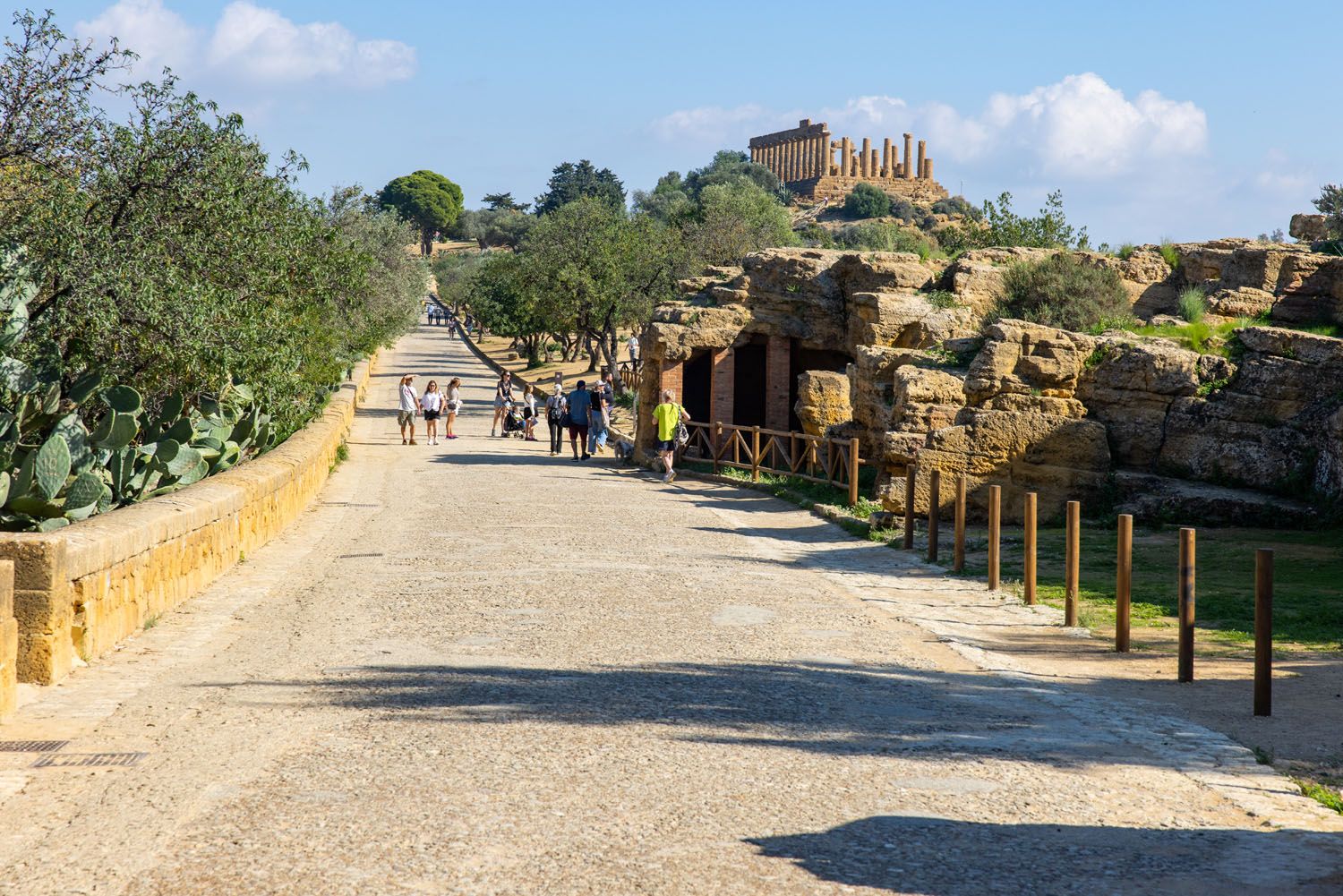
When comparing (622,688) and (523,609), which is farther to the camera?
(523,609)

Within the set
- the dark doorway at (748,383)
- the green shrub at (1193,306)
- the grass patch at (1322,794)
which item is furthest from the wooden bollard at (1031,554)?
the dark doorway at (748,383)

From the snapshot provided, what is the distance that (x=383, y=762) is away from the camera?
5855 millimetres

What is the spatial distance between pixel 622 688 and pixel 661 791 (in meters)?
1.97

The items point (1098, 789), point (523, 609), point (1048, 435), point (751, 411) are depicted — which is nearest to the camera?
point (1098, 789)

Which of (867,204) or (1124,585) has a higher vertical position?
(867,204)

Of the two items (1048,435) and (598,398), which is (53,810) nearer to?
(1048,435)

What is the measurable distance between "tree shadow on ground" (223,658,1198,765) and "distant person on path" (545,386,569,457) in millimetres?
20446

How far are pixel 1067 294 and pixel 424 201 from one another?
131 metres

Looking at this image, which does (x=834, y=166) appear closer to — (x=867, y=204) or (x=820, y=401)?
(x=867, y=204)

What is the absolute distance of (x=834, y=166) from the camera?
118m

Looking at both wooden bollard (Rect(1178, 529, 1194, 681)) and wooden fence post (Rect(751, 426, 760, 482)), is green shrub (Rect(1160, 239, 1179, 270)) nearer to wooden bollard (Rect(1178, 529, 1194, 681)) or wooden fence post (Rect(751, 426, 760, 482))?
wooden fence post (Rect(751, 426, 760, 482))

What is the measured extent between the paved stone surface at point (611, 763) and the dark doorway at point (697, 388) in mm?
18781

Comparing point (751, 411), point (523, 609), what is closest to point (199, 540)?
point (523, 609)

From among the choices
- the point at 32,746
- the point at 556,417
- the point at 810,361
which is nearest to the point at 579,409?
the point at 556,417
